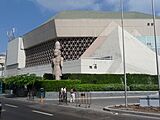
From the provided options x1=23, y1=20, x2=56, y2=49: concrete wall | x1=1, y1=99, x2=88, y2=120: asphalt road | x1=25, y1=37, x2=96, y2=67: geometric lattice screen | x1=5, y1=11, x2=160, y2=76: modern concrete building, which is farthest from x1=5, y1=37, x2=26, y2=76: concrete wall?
x1=1, y1=99, x2=88, y2=120: asphalt road

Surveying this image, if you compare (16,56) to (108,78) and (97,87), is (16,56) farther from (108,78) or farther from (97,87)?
(97,87)

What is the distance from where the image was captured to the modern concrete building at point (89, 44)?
61.9 meters

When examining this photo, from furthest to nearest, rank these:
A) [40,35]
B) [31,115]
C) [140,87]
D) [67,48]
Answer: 1. [40,35]
2. [67,48]
3. [140,87]
4. [31,115]

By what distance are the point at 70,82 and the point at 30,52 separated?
70.3 meters

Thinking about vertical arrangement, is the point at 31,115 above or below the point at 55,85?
below

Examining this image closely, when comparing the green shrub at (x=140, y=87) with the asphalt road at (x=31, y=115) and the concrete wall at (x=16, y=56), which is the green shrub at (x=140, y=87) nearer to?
the asphalt road at (x=31, y=115)

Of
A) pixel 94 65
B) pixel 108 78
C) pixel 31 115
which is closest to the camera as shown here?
pixel 31 115

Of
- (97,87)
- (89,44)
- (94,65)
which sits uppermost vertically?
(89,44)

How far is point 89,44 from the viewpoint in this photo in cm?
9012

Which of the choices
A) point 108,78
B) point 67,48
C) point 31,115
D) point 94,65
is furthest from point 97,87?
point 67,48

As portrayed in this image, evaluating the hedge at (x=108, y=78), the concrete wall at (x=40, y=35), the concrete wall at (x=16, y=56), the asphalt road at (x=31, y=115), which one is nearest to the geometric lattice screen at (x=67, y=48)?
the concrete wall at (x=40, y=35)

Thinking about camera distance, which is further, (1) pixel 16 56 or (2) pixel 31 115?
(1) pixel 16 56

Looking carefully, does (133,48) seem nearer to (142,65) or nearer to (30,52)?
(142,65)

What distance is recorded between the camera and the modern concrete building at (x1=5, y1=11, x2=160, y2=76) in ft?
203
